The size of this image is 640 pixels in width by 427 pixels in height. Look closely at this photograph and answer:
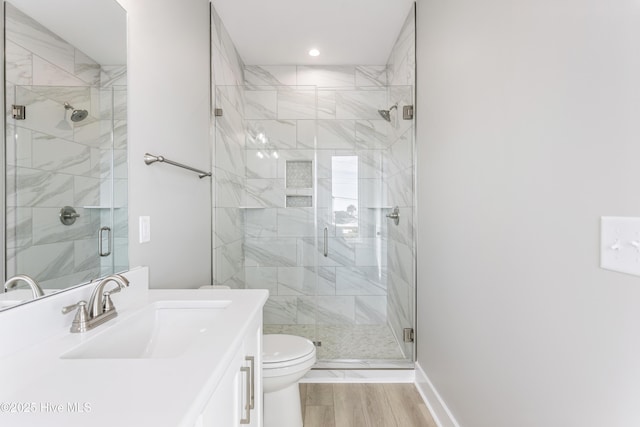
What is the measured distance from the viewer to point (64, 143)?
3.21 feet

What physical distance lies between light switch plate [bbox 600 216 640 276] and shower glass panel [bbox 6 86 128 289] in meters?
1.33

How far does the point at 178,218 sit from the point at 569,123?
1.70 meters

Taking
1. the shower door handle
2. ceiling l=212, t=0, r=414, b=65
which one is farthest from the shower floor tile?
ceiling l=212, t=0, r=414, b=65

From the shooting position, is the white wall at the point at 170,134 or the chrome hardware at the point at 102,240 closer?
the chrome hardware at the point at 102,240

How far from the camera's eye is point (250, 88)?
2.94 m

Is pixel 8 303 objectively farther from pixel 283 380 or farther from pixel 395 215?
pixel 395 215

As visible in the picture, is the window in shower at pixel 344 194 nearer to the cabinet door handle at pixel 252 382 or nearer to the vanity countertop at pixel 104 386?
the cabinet door handle at pixel 252 382

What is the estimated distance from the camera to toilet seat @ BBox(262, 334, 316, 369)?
164 centimetres

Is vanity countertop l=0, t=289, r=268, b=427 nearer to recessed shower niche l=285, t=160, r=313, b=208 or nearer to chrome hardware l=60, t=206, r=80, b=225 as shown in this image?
chrome hardware l=60, t=206, r=80, b=225

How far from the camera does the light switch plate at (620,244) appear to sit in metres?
0.67

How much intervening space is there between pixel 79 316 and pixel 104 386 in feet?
1.40

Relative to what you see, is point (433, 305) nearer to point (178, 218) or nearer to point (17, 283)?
point (178, 218)

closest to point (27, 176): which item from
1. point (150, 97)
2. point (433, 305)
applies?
point (150, 97)

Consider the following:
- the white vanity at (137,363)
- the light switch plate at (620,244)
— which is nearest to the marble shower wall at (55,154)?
the white vanity at (137,363)
